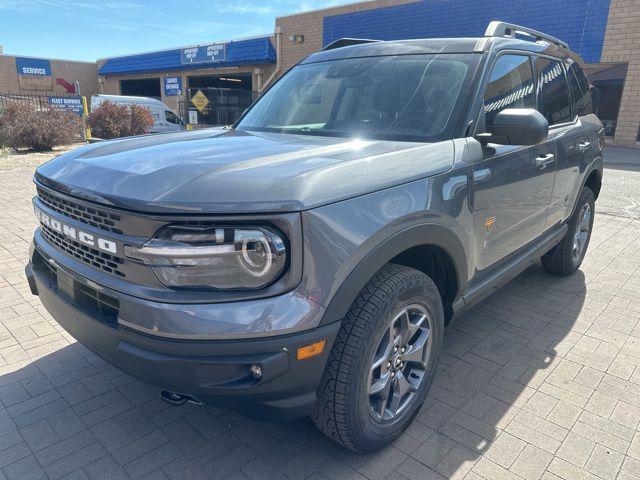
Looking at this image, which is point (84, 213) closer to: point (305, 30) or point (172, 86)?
point (305, 30)

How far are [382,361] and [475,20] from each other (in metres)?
18.3

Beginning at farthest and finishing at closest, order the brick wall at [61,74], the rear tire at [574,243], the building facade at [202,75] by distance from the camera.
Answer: the brick wall at [61,74] → the building facade at [202,75] → the rear tire at [574,243]

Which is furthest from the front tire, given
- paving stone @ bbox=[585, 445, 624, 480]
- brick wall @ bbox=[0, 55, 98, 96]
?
brick wall @ bbox=[0, 55, 98, 96]

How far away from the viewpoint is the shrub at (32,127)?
13575 mm

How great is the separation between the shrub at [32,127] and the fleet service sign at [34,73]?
101 ft

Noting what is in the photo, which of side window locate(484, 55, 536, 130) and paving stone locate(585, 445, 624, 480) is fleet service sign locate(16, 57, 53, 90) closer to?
side window locate(484, 55, 536, 130)

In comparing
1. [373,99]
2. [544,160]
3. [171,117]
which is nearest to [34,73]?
[171,117]

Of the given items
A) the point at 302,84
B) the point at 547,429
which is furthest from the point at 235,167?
the point at 547,429

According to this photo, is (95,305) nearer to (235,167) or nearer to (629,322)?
(235,167)

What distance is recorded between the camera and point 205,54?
27.4m

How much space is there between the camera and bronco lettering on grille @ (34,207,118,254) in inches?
77.0

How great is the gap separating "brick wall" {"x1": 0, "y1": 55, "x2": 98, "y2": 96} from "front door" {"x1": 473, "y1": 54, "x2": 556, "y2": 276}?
43.8 m

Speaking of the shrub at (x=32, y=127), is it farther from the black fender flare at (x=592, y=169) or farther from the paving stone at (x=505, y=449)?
the paving stone at (x=505, y=449)

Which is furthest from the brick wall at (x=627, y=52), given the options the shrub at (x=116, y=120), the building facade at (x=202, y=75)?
the shrub at (x=116, y=120)
